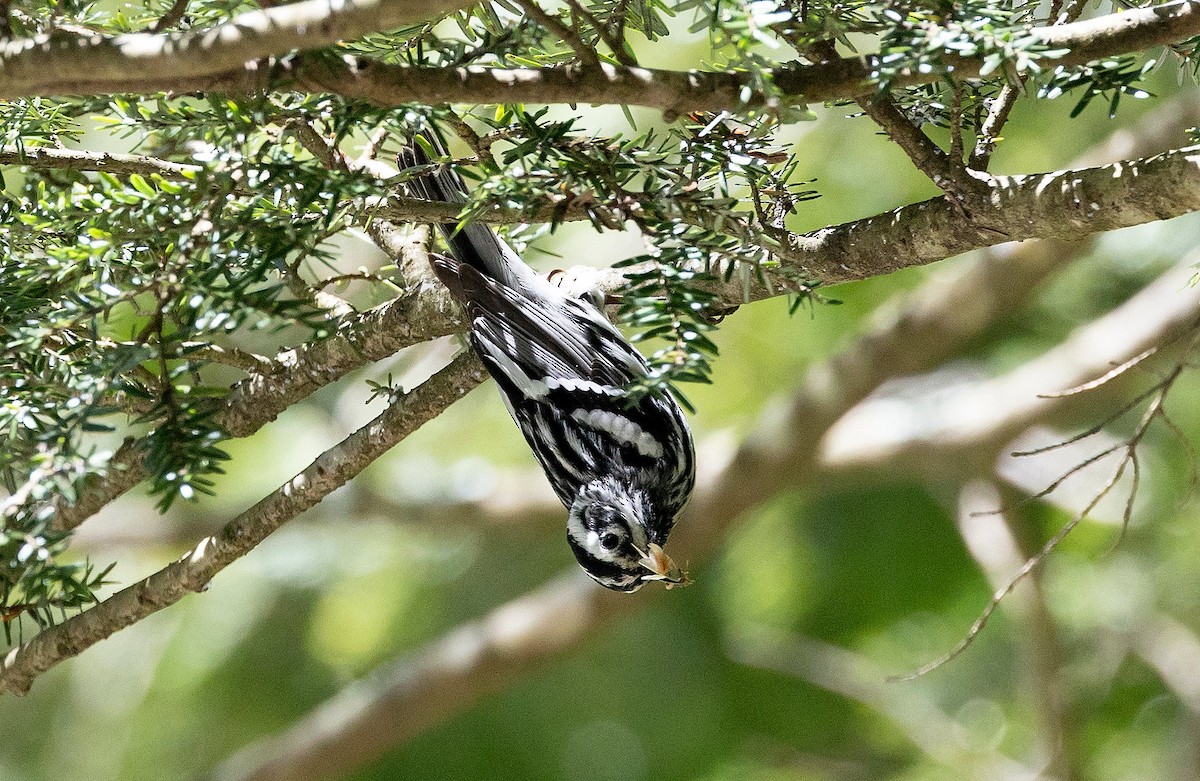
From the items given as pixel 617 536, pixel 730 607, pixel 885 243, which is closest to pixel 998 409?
pixel 730 607

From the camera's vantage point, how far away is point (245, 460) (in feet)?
11.9

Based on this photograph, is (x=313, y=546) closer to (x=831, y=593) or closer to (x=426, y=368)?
(x=426, y=368)

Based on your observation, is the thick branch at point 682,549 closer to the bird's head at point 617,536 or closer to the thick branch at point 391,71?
the bird's head at point 617,536

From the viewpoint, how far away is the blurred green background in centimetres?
314

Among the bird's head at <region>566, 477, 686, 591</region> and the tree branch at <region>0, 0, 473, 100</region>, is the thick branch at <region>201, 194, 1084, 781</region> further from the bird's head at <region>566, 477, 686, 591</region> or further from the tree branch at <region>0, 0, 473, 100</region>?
the tree branch at <region>0, 0, 473, 100</region>

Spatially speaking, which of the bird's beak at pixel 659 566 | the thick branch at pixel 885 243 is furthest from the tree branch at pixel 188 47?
the bird's beak at pixel 659 566

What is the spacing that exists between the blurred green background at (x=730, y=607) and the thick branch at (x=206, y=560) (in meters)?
2.00

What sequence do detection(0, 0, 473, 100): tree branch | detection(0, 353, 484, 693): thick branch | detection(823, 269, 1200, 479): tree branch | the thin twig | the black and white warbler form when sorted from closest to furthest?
detection(0, 0, 473, 100): tree branch < the thin twig < detection(0, 353, 484, 693): thick branch < the black and white warbler < detection(823, 269, 1200, 479): tree branch

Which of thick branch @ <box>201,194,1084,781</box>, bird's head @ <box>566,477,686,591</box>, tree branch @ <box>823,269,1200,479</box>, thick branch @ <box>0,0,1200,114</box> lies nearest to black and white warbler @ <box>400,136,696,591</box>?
bird's head @ <box>566,477,686,591</box>

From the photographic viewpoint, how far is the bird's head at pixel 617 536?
1.40m

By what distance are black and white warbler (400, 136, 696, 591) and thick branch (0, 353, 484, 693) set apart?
0.69 feet

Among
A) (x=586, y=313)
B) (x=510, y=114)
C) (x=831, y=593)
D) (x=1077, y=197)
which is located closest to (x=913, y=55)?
(x=1077, y=197)

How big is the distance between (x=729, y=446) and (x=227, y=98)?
7.94 feet

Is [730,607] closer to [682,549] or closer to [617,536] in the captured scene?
[682,549]
